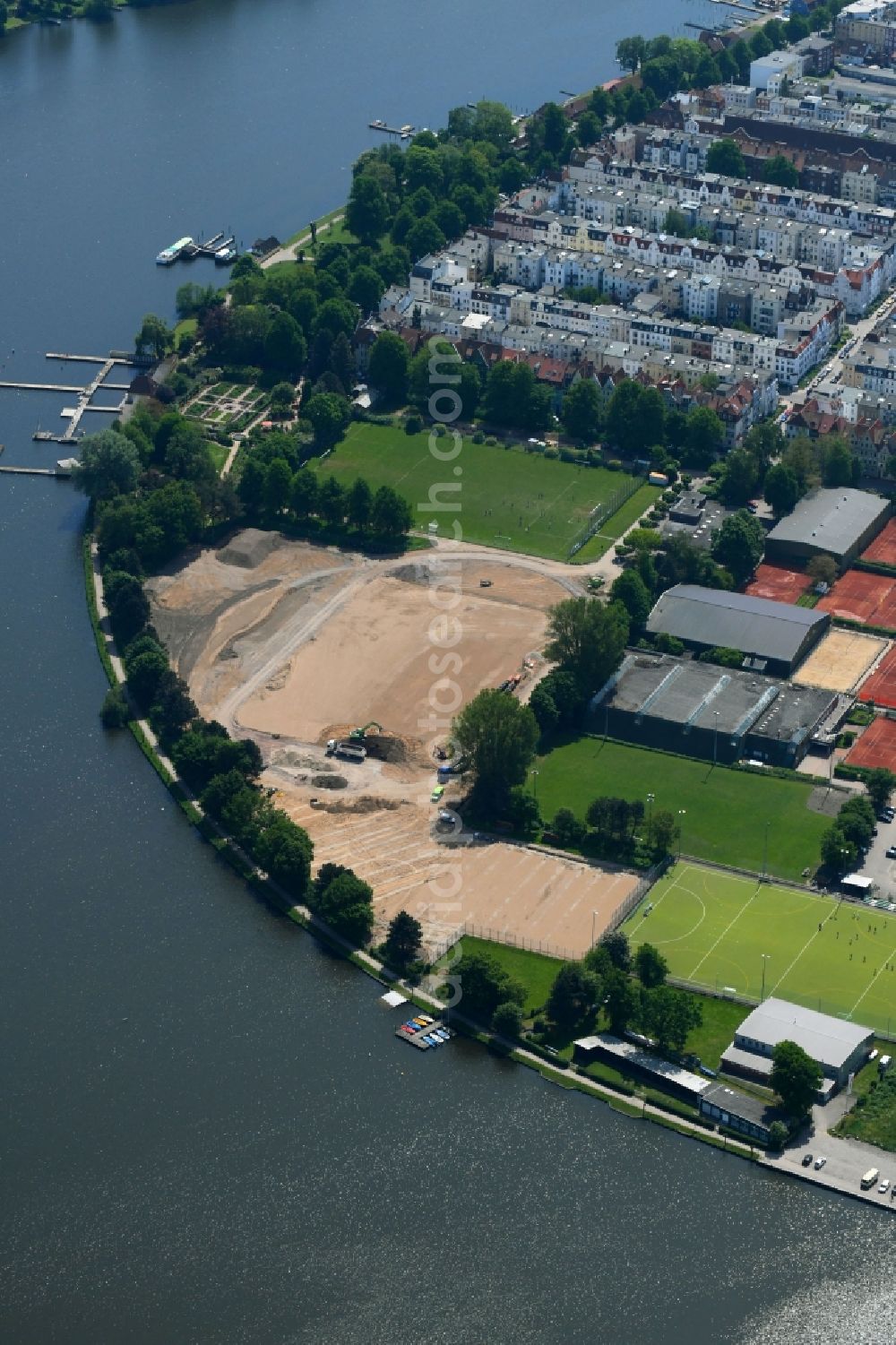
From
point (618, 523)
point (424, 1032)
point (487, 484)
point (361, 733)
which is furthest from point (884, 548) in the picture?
point (424, 1032)

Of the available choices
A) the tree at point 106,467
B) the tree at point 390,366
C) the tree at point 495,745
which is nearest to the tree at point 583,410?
the tree at point 390,366

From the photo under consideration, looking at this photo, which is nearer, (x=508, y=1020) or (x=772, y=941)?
(x=508, y=1020)

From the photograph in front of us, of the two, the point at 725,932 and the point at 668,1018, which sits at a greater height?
the point at 668,1018

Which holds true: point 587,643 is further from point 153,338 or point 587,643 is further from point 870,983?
point 153,338

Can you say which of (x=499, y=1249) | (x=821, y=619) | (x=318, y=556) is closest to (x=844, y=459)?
(x=821, y=619)

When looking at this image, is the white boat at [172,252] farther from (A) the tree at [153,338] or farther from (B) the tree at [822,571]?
(B) the tree at [822,571]

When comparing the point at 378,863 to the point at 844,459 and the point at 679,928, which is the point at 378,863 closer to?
the point at 679,928

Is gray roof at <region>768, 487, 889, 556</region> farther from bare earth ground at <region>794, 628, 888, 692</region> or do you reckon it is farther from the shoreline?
the shoreline
